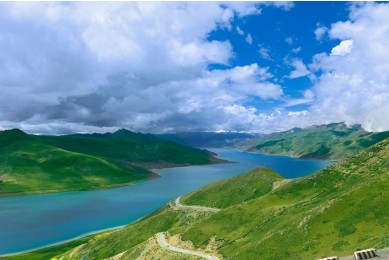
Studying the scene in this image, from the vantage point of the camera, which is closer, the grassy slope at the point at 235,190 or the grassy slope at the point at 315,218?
the grassy slope at the point at 315,218

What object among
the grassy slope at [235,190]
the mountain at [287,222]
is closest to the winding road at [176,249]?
the mountain at [287,222]

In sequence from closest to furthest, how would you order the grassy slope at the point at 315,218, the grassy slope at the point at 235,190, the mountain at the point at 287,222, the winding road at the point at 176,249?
1. the grassy slope at the point at 315,218
2. the mountain at the point at 287,222
3. the winding road at the point at 176,249
4. the grassy slope at the point at 235,190

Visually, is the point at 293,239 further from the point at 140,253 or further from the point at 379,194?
the point at 140,253

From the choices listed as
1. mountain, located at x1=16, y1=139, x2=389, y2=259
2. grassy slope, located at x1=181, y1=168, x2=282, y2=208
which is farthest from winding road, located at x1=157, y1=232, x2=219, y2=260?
grassy slope, located at x1=181, y1=168, x2=282, y2=208

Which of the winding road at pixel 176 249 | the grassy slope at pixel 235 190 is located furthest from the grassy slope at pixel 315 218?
the grassy slope at pixel 235 190

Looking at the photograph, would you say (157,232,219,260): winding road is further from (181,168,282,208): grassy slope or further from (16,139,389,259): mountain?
(181,168,282,208): grassy slope

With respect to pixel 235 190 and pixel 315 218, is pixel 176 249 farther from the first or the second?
pixel 235 190

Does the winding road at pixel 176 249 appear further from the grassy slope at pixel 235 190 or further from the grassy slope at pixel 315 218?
the grassy slope at pixel 235 190

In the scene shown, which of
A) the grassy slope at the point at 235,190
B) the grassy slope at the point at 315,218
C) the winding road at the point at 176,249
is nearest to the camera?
the grassy slope at the point at 315,218

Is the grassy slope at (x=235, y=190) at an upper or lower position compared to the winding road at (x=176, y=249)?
upper

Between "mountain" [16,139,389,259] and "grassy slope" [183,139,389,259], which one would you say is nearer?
"grassy slope" [183,139,389,259]
